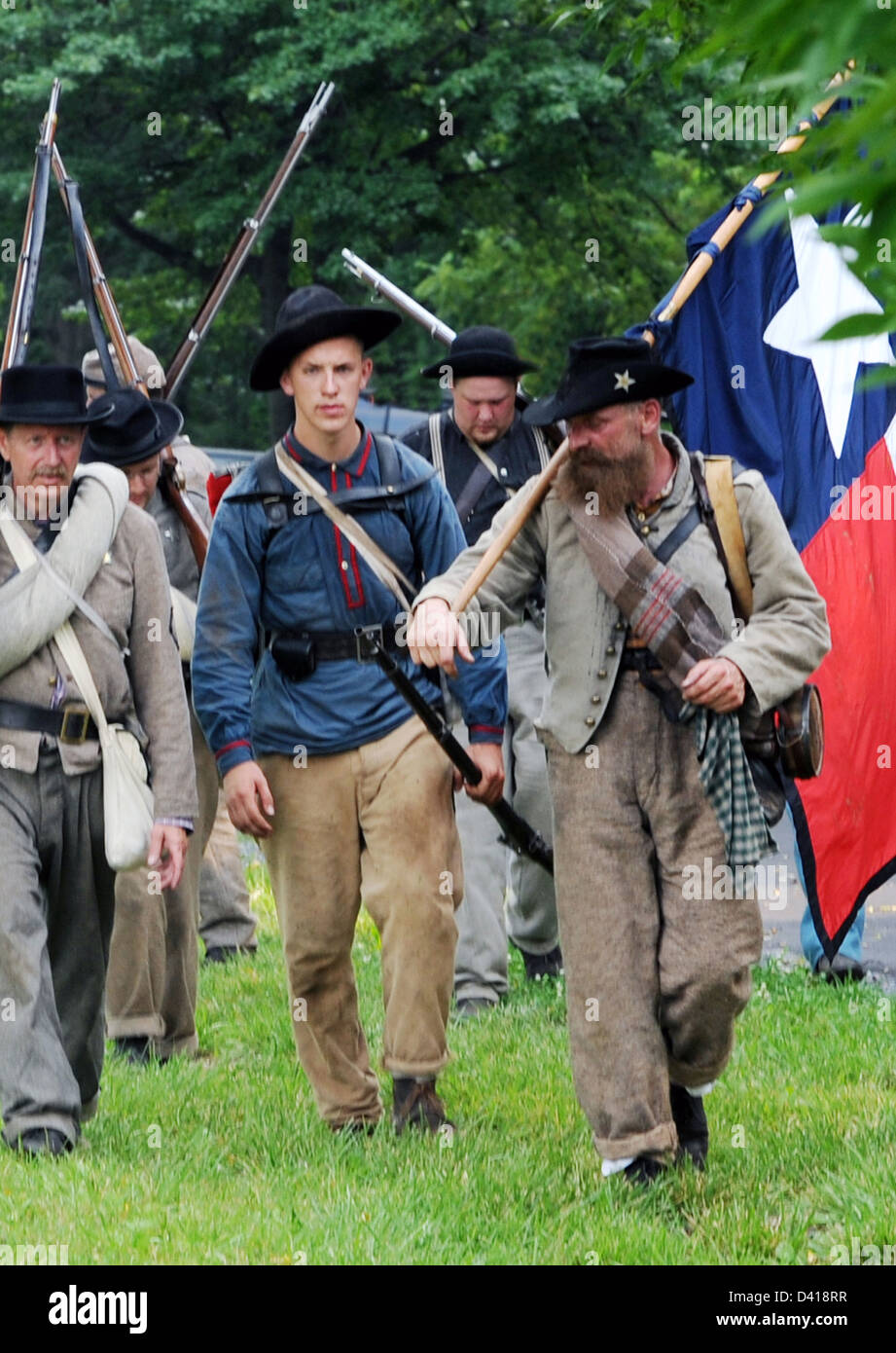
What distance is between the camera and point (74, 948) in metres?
6.46

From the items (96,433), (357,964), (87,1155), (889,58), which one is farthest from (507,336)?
(889,58)

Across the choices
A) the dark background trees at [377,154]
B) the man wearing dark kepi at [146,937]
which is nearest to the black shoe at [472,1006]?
the man wearing dark kepi at [146,937]

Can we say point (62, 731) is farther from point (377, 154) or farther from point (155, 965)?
point (377, 154)

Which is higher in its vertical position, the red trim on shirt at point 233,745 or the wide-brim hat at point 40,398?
the wide-brim hat at point 40,398

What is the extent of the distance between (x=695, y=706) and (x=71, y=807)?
1880 millimetres

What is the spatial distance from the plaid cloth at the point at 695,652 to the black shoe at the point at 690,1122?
799 millimetres

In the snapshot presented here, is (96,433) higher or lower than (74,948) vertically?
higher

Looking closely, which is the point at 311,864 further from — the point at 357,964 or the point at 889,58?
the point at 889,58

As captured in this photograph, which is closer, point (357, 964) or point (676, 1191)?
point (676, 1191)

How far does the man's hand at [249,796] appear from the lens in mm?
6395

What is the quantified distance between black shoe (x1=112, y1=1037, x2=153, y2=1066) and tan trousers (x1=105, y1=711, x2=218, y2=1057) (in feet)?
0.09

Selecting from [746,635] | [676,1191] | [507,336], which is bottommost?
[676,1191]

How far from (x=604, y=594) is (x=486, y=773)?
920mm

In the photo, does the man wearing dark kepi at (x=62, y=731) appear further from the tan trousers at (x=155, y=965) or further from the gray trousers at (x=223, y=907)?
the gray trousers at (x=223, y=907)
